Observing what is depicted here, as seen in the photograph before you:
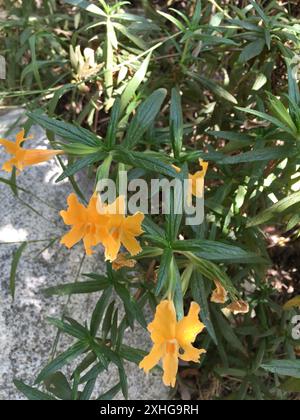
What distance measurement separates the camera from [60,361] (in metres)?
1.13

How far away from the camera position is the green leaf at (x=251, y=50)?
4.21ft

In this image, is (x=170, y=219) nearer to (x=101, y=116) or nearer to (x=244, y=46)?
(x=244, y=46)

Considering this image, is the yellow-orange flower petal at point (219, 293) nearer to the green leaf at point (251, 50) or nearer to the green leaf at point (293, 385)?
the green leaf at point (293, 385)

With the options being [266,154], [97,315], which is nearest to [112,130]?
[266,154]

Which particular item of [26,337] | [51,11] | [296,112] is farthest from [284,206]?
[51,11]

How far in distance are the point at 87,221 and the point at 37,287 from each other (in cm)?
61

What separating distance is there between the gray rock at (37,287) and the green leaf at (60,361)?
0.96 feet

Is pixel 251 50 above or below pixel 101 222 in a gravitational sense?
above

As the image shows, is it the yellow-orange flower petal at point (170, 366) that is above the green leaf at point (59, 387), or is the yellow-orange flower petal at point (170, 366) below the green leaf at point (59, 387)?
above

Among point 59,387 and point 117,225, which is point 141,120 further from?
point 59,387

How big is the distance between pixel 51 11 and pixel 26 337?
35.2 inches

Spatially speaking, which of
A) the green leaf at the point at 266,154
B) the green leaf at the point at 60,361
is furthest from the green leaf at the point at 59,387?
the green leaf at the point at 266,154

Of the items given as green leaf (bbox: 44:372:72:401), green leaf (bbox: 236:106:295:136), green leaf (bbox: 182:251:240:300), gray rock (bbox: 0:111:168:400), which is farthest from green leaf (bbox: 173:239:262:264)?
gray rock (bbox: 0:111:168:400)

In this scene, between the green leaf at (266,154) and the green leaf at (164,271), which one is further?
the green leaf at (266,154)
